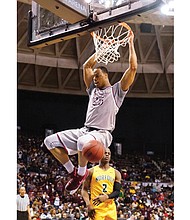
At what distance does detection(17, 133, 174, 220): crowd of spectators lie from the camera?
11.0 m

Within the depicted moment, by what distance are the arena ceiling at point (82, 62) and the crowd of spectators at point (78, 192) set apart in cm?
235

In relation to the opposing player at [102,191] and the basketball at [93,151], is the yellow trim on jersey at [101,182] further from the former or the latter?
the basketball at [93,151]

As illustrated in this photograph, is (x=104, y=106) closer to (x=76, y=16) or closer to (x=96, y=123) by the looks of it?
(x=96, y=123)

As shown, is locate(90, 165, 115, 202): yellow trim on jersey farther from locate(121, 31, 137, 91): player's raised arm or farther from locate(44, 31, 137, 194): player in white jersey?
locate(121, 31, 137, 91): player's raised arm

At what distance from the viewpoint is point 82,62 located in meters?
15.0

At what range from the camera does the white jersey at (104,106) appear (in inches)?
159

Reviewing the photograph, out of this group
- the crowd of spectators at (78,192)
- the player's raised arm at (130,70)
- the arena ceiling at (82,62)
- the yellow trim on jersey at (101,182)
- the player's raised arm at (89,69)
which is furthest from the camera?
the arena ceiling at (82,62)

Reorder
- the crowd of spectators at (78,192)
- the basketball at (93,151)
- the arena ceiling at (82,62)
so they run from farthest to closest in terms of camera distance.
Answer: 1. the arena ceiling at (82,62)
2. the crowd of spectators at (78,192)
3. the basketball at (93,151)

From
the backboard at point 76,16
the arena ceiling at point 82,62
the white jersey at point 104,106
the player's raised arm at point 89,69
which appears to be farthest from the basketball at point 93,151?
the arena ceiling at point 82,62

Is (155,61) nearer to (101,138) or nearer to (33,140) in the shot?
(33,140)

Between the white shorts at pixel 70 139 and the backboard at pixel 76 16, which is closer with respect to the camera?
the backboard at pixel 76 16

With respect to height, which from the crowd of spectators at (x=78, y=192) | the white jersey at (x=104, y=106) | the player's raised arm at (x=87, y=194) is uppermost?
the white jersey at (x=104, y=106)
